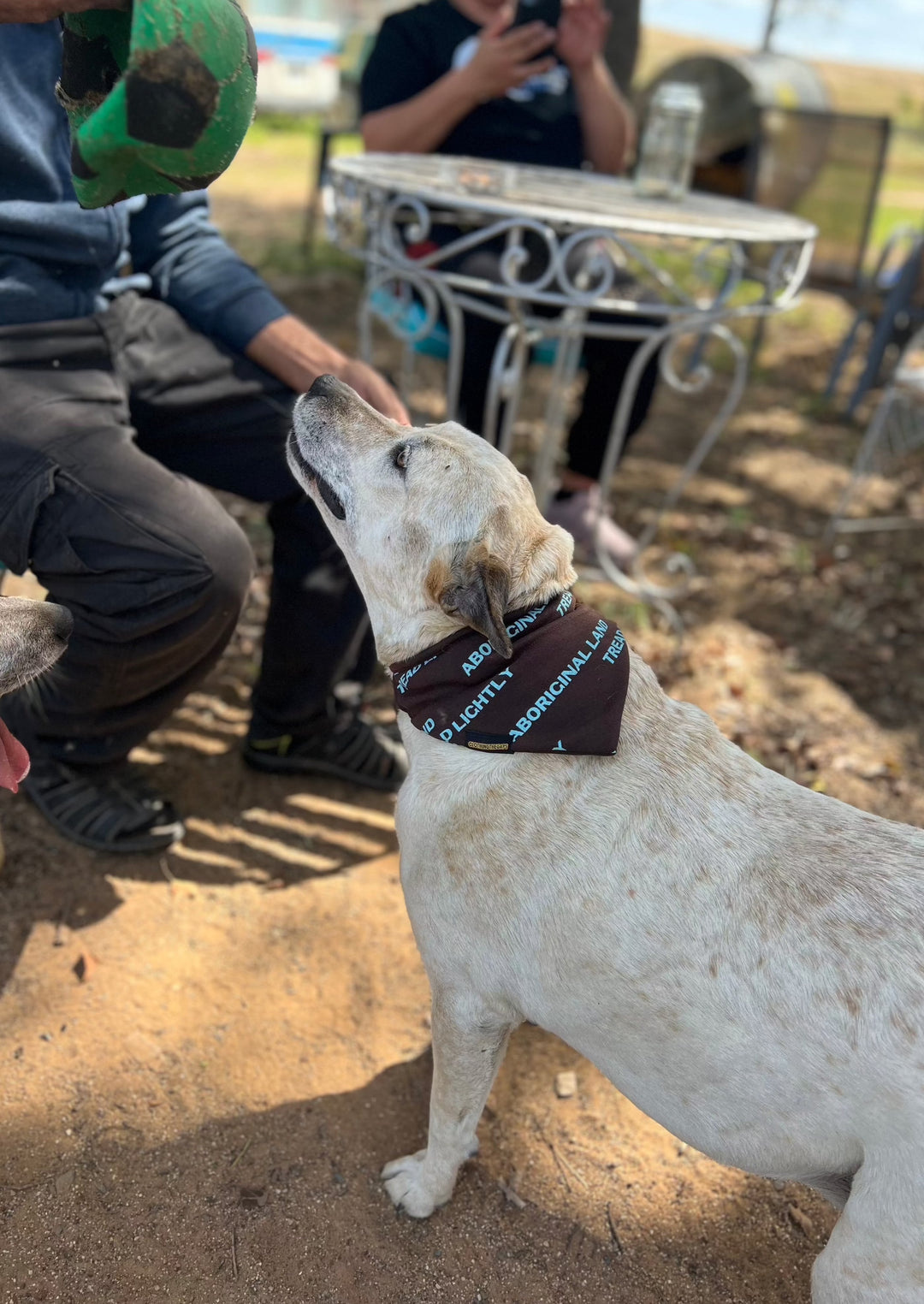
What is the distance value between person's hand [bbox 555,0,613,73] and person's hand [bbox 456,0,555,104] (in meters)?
0.17

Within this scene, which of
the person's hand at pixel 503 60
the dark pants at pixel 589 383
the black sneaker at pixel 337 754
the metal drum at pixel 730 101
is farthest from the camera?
the metal drum at pixel 730 101

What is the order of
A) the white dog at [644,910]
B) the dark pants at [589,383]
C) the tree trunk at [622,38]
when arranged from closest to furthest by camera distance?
the white dog at [644,910] → the dark pants at [589,383] → the tree trunk at [622,38]

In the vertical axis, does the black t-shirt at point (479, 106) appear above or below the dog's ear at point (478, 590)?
above

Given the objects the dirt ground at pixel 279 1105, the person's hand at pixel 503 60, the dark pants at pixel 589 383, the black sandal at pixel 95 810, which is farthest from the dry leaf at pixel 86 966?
the person's hand at pixel 503 60

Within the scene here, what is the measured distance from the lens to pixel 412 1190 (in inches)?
84.0

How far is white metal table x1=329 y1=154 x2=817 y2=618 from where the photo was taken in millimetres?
3059

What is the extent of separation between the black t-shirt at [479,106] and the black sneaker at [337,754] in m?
2.56

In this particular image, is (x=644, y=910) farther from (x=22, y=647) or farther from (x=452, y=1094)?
(x=22, y=647)

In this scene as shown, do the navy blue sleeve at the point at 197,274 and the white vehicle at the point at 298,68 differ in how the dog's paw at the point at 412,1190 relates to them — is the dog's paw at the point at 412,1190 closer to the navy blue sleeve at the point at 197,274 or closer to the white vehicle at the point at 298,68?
the navy blue sleeve at the point at 197,274

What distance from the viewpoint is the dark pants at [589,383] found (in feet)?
13.5

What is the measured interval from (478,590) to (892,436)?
5.23 metres

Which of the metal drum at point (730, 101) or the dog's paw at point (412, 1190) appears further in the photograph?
the metal drum at point (730, 101)

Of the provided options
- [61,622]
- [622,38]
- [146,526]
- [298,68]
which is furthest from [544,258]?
[298,68]

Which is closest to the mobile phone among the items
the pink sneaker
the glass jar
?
the glass jar
